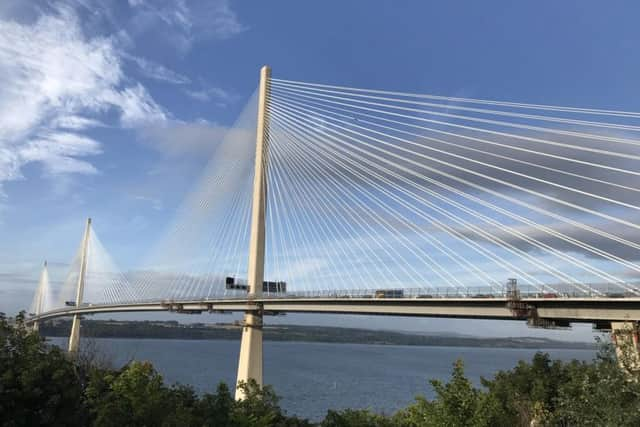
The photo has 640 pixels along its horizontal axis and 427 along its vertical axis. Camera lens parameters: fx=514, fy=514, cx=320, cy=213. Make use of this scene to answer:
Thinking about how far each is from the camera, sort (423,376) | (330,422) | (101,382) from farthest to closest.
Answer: (423,376), (330,422), (101,382)

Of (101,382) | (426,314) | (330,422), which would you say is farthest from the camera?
(426,314)

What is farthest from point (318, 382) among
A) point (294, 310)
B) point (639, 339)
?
point (639, 339)

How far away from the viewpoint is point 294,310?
29078mm

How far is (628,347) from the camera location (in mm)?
12820

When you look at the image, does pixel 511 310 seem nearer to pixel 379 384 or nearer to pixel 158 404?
pixel 158 404

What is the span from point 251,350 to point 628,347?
856 inches

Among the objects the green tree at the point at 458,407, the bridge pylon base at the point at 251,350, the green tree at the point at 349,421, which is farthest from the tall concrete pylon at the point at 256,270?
the green tree at the point at 458,407

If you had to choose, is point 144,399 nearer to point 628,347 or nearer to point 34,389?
point 34,389

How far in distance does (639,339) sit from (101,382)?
49.5 feet

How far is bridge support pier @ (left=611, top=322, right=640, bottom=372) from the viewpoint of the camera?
40.9ft

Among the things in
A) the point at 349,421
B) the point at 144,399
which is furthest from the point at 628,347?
the point at 144,399

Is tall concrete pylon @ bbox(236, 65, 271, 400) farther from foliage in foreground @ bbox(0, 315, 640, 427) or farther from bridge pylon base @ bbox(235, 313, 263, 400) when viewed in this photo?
foliage in foreground @ bbox(0, 315, 640, 427)

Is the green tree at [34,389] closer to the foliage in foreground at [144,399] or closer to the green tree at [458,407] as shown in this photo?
the foliage in foreground at [144,399]

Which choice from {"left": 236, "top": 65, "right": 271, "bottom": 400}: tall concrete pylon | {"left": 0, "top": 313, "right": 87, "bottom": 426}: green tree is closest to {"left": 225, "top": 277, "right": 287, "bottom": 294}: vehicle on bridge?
{"left": 236, "top": 65, "right": 271, "bottom": 400}: tall concrete pylon
